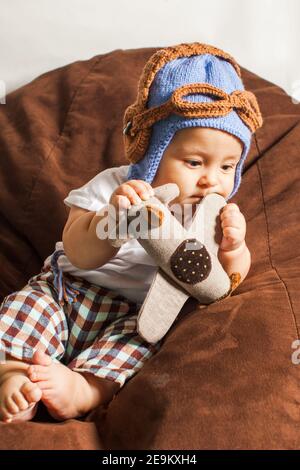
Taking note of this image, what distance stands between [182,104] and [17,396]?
1.86ft

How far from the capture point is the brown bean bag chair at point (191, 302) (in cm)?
101

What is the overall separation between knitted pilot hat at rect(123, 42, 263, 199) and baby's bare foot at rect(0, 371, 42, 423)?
1.48ft

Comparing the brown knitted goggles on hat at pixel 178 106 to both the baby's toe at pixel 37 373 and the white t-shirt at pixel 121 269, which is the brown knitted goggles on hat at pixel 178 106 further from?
the baby's toe at pixel 37 373

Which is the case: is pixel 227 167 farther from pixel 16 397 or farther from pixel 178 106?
pixel 16 397

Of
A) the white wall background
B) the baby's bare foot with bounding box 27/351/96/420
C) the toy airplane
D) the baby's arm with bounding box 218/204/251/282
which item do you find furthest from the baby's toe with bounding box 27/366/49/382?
the white wall background

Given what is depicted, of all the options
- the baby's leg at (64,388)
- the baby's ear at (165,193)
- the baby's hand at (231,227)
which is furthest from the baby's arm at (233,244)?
the baby's leg at (64,388)

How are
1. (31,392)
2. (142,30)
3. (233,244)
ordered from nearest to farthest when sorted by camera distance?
(31,392), (233,244), (142,30)

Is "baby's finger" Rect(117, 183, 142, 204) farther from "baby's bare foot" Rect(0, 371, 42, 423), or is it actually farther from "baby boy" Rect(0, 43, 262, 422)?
"baby's bare foot" Rect(0, 371, 42, 423)

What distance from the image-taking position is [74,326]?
1319mm

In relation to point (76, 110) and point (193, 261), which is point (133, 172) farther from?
point (76, 110)

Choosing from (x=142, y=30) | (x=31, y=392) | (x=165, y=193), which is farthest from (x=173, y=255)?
(x=142, y=30)

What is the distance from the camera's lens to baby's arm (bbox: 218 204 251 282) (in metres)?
1.26

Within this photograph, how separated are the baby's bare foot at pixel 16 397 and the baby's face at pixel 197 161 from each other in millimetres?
442
